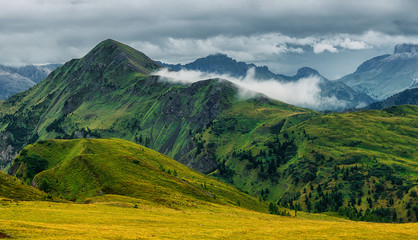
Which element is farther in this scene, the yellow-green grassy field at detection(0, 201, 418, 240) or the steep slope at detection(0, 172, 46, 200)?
the steep slope at detection(0, 172, 46, 200)

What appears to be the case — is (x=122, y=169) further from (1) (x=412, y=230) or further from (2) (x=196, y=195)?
(1) (x=412, y=230)

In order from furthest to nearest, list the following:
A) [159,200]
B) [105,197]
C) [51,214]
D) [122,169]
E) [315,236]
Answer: [122,169]
[159,200]
[105,197]
[51,214]
[315,236]

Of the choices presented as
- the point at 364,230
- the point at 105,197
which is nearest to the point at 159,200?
the point at 105,197

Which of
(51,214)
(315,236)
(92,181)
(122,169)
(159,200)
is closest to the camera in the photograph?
(315,236)

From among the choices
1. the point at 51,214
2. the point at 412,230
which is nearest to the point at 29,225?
the point at 51,214

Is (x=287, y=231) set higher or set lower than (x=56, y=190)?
higher

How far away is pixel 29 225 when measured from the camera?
60.3 meters

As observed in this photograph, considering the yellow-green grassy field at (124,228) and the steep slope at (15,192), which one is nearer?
the yellow-green grassy field at (124,228)

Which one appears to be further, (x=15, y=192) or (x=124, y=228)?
(x=15, y=192)

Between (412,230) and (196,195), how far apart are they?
94.1 meters

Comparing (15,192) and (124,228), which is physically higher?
(124,228)

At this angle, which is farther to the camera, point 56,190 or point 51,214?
point 56,190

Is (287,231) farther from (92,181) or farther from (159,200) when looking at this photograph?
(92,181)

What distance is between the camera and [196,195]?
520 ft
